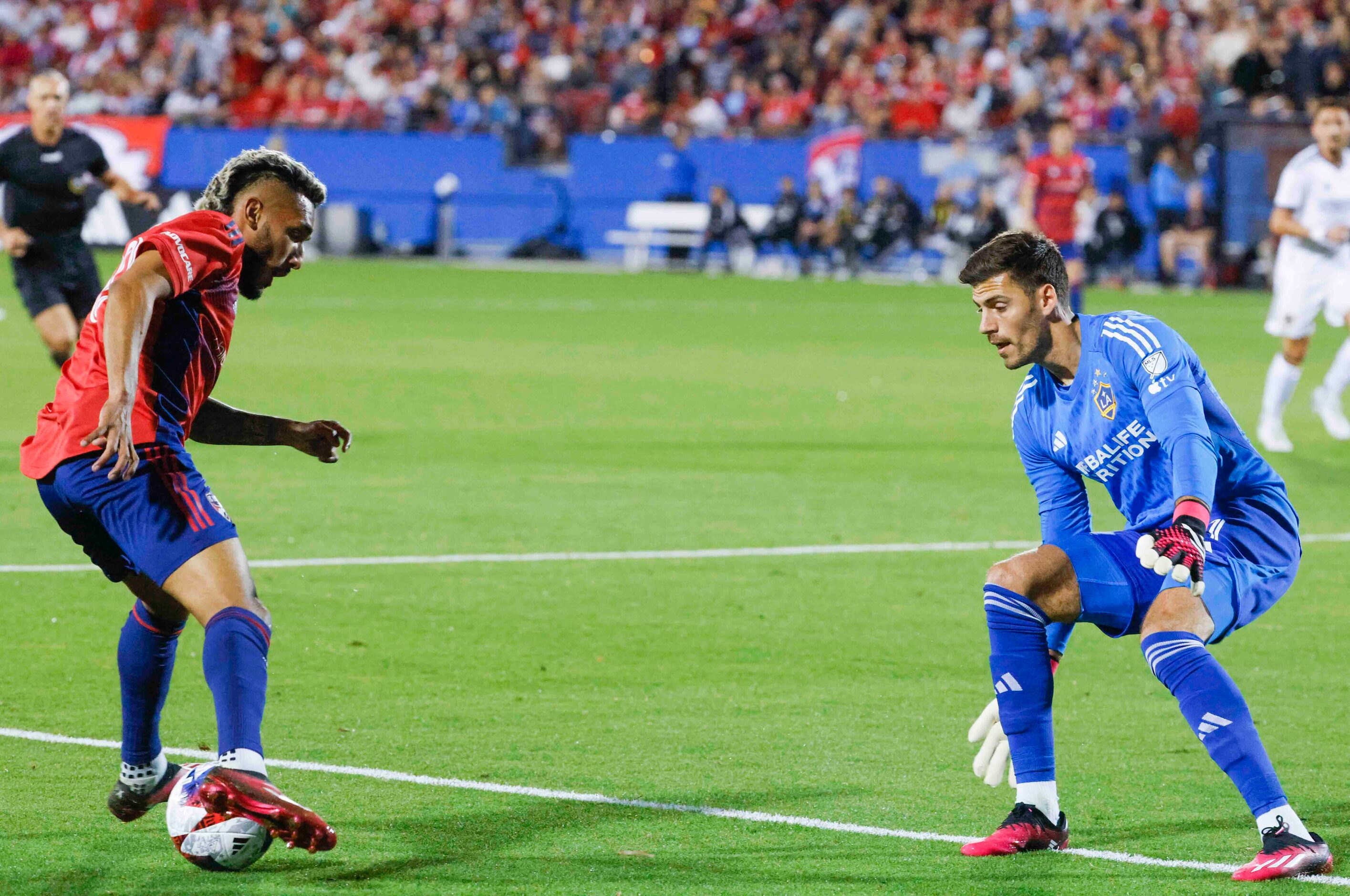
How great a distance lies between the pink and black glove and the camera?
438cm

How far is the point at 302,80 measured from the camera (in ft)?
124

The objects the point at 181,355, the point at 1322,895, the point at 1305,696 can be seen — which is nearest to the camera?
the point at 1322,895

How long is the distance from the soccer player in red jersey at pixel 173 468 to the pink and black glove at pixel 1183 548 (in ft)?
6.23

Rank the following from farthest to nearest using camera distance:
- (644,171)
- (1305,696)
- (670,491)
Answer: (644,171) < (670,491) < (1305,696)

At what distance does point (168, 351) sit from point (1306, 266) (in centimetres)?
1045

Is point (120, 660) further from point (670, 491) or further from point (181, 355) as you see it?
point (670, 491)

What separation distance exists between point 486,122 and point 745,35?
5070 millimetres

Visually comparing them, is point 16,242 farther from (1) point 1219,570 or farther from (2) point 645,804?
(1) point 1219,570

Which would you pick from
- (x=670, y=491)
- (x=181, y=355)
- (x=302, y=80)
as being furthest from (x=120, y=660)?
(x=302, y=80)

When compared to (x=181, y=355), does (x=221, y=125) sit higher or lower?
lower

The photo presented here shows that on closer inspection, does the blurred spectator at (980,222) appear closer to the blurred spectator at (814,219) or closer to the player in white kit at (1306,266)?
the blurred spectator at (814,219)

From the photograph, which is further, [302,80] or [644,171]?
[302,80]

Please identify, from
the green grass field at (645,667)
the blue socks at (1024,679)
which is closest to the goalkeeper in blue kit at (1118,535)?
the blue socks at (1024,679)

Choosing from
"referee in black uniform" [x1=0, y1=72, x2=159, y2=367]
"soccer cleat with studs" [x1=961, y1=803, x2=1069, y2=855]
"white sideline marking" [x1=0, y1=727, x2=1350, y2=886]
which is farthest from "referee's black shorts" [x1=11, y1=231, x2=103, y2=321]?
"soccer cleat with studs" [x1=961, y1=803, x2=1069, y2=855]
